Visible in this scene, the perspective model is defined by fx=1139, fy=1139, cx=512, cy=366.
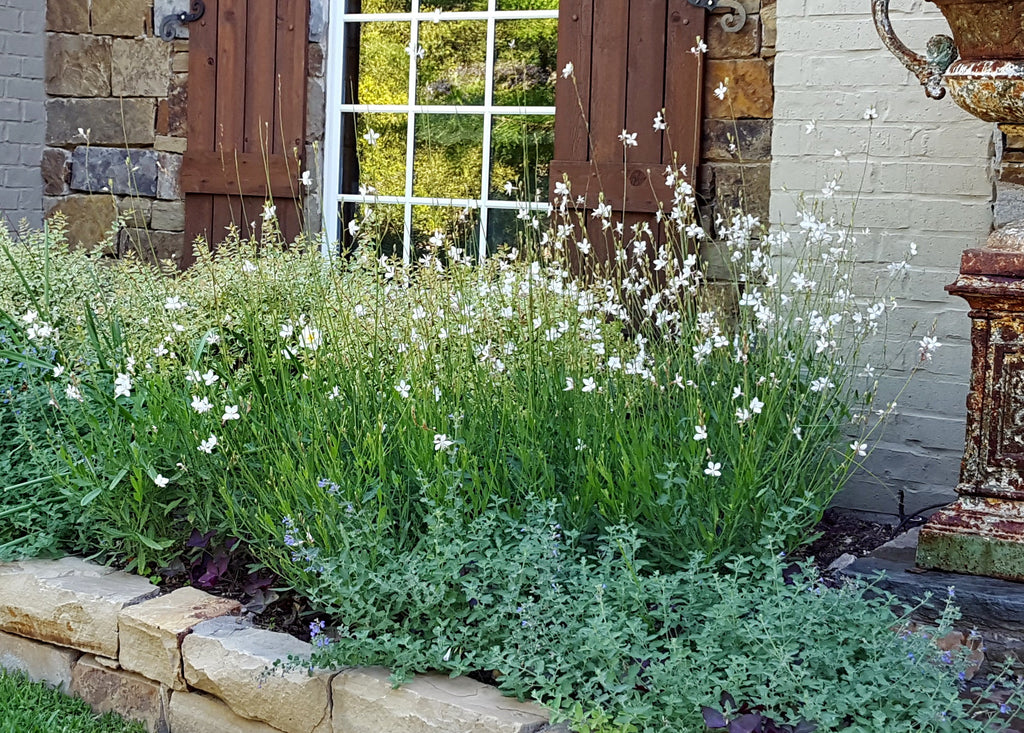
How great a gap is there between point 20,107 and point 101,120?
1.70 feet

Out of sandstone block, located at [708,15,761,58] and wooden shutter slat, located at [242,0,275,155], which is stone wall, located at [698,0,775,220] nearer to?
sandstone block, located at [708,15,761,58]

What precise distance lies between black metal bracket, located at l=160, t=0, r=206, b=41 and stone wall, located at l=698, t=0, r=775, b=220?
2.51m

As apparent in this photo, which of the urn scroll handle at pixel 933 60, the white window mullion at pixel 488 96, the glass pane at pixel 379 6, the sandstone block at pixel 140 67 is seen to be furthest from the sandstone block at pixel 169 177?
the urn scroll handle at pixel 933 60

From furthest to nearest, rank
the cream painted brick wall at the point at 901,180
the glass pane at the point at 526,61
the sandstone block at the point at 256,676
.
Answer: the glass pane at the point at 526,61 < the cream painted brick wall at the point at 901,180 < the sandstone block at the point at 256,676

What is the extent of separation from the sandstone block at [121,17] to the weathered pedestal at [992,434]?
14.4ft

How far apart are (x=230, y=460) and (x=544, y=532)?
879 mm

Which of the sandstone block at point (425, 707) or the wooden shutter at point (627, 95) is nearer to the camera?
the sandstone block at point (425, 707)

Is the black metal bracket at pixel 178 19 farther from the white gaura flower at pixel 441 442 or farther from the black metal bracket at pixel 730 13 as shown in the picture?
the white gaura flower at pixel 441 442

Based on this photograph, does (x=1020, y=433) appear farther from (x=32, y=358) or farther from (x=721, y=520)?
(x=32, y=358)

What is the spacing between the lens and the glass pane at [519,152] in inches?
196

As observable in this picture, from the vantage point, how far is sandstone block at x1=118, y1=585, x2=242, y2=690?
263cm

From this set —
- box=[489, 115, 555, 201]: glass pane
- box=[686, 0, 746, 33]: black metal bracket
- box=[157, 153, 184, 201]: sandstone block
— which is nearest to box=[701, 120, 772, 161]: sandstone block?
box=[686, 0, 746, 33]: black metal bracket

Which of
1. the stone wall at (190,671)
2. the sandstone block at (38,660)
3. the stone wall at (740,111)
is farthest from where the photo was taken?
the stone wall at (740,111)

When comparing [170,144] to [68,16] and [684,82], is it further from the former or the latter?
[684,82]
